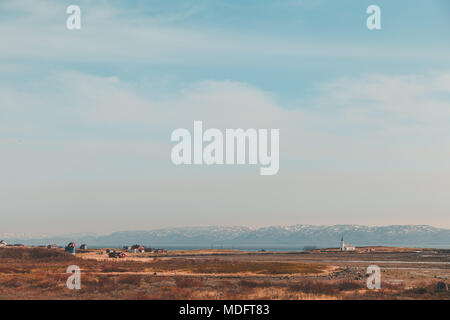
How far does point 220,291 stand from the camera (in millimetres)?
40219

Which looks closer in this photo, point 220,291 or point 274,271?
point 220,291

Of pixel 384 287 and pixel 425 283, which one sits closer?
pixel 384 287
